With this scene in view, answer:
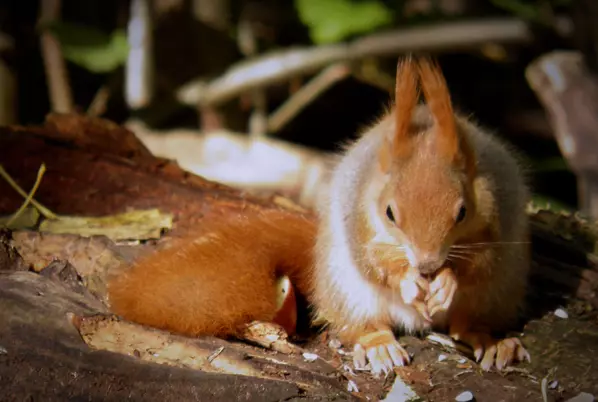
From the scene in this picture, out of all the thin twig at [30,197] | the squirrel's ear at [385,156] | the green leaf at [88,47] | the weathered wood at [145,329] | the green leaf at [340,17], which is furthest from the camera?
the green leaf at [88,47]

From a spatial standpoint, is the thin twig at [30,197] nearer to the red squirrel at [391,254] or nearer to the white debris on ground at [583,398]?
the red squirrel at [391,254]

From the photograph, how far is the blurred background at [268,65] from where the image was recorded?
399 cm

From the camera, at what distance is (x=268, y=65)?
4.36 metres

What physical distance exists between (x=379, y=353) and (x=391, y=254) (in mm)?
200

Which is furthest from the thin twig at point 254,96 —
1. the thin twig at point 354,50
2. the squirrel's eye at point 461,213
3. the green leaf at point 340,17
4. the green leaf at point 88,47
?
the squirrel's eye at point 461,213

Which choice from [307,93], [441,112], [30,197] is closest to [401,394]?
[441,112]

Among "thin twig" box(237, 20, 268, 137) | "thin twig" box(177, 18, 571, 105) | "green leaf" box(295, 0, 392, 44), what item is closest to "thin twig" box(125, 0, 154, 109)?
"thin twig" box(177, 18, 571, 105)

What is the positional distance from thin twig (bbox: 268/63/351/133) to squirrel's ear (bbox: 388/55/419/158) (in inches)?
118

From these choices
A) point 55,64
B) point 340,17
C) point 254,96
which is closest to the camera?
point 340,17

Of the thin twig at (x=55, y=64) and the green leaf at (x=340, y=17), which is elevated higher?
the green leaf at (x=340, y=17)

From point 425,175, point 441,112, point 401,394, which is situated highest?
point 441,112

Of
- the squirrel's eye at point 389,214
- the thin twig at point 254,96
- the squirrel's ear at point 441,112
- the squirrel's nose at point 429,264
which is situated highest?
the squirrel's ear at point 441,112

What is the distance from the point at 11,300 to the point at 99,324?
167 millimetres

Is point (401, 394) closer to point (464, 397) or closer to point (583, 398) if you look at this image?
point (464, 397)
